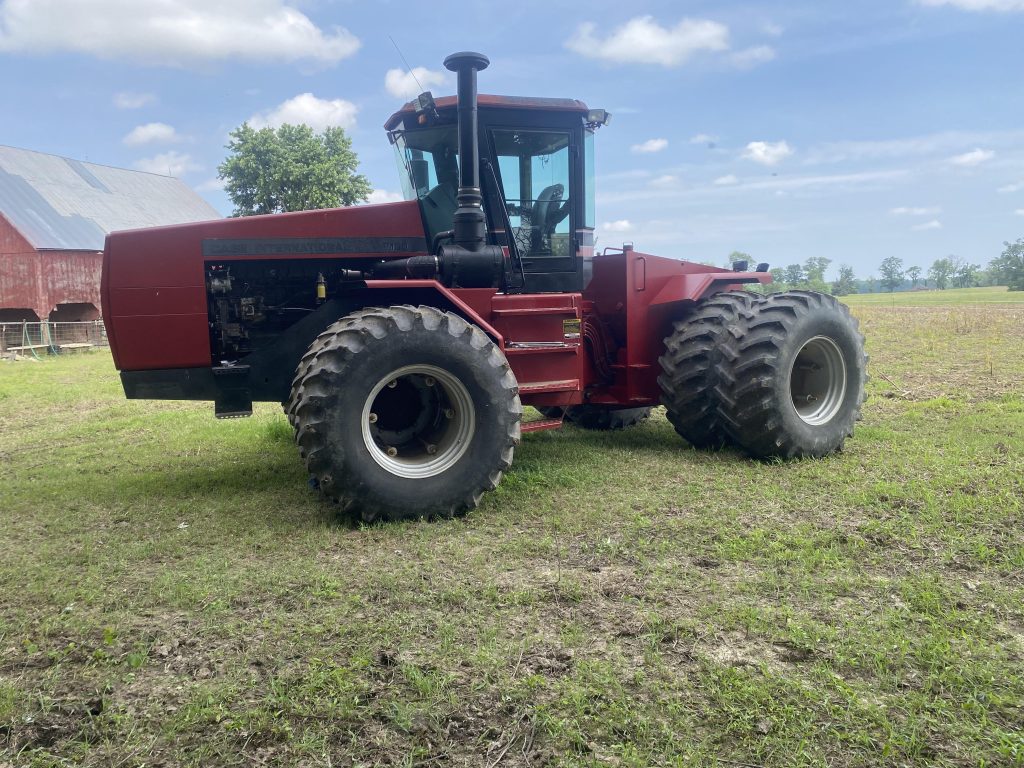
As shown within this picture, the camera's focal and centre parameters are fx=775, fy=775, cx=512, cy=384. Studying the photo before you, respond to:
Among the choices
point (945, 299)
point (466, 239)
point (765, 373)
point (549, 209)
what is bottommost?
point (945, 299)

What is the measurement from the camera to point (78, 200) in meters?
30.8

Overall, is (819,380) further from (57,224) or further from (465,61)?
(57,224)

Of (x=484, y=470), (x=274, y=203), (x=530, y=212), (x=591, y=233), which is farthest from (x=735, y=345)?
(x=274, y=203)

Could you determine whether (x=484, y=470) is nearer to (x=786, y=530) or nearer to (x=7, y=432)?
(x=786, y=530)

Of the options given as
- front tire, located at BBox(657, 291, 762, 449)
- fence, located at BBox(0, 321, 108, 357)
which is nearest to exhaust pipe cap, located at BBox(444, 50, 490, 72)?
front tire, located at BBox(657, 291, 762, 449)

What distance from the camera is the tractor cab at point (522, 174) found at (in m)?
6.09

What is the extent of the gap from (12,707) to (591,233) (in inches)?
202

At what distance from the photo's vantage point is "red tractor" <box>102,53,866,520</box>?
16.7 ft

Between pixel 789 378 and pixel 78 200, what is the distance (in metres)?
32.1

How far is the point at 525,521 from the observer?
5.01 meters

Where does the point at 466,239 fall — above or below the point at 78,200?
below

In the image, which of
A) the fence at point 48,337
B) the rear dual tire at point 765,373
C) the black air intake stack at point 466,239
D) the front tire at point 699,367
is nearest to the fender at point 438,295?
the black air intake stack at point 466,239

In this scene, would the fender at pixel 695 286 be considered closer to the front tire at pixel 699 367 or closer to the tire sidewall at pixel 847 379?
the front tire at pixel 699 367

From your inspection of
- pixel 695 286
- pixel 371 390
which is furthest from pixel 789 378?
pixel 371 390
